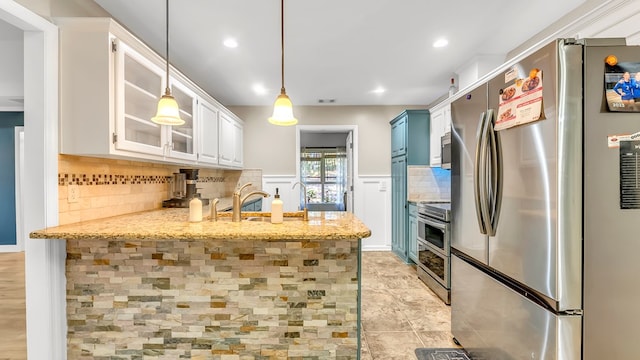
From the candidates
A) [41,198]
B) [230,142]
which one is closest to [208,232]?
[41,198]

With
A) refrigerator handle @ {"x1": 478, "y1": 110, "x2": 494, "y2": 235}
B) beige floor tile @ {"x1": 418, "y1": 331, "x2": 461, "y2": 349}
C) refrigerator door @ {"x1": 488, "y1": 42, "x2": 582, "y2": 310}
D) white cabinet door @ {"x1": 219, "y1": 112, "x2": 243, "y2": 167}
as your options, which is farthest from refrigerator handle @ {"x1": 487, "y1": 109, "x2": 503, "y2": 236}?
white cabinet door @ {"x1": 219, "y1": 112, "x2": 243, "y2": 167}

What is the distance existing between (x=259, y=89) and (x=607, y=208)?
12.6ft

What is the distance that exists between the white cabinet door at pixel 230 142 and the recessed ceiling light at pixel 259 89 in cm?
55

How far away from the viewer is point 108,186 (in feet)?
7.40

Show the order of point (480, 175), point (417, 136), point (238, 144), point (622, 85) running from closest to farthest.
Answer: point (622, 85) → point (480, 175) → point (417, 136) → point (238, 144)

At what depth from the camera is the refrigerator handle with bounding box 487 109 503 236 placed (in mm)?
1735

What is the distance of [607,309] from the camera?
54.4 inches

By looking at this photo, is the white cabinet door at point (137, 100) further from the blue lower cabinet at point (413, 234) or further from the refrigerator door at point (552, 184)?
the blue lower cabinet at point (413, 234)

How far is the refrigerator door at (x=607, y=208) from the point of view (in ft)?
4.45

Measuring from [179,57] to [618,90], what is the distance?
349 cm

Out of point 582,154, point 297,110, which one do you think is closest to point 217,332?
point 582,154

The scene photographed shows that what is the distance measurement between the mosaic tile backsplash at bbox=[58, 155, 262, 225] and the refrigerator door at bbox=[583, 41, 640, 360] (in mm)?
2842

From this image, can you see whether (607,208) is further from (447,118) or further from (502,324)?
(447,118)

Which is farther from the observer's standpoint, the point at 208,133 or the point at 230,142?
the point at 230,142
